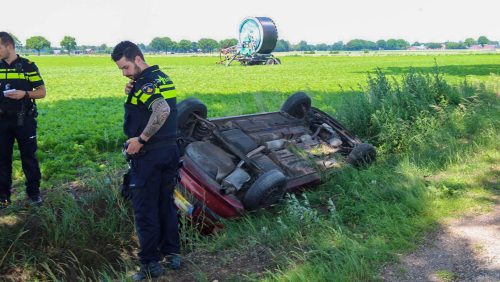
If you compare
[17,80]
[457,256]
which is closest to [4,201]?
[17,80]

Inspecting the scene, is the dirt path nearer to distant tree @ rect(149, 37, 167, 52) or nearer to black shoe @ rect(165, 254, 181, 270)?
black shoe @ rect(165, 254, 181, 270)

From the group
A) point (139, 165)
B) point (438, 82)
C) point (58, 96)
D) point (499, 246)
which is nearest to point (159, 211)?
point (139, 165)

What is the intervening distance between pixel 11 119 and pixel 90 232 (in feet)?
5.46

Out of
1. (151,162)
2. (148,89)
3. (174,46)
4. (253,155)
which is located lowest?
(253,155)

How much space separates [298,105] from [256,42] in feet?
128

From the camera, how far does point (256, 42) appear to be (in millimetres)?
45719

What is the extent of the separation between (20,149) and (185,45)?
525 feet

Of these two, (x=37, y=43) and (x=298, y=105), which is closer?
(x=298, y=105)

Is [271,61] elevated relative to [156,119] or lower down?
lower down

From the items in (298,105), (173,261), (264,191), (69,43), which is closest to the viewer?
(173,261)

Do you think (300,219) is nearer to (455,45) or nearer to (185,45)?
(185,45)

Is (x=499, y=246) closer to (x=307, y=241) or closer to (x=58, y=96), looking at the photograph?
(x=307, y=241)

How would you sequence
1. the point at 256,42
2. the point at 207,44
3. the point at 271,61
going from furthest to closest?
the point at 207,44 → the point at 271,61 → the point at 256,42

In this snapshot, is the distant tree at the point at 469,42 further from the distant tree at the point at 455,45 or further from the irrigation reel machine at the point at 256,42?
the irrigation reel machine at the point at 256,42
